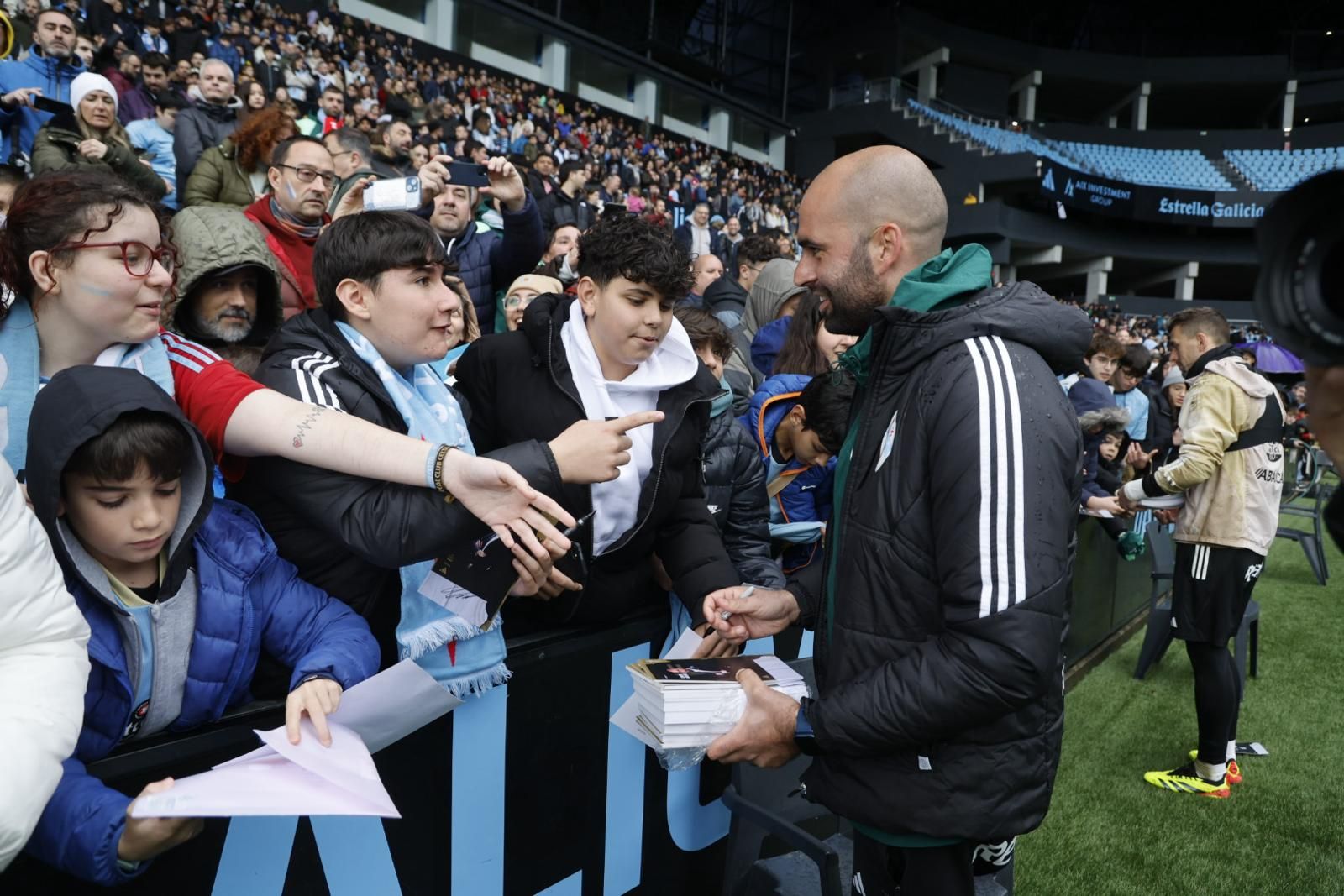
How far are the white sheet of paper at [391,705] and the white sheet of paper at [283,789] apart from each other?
0.09 meters

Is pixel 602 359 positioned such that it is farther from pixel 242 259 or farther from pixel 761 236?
pixel 761 236

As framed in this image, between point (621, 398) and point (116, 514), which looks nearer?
point (116, 514)

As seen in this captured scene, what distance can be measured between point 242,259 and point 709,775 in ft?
6.27

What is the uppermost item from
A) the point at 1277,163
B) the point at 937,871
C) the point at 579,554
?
the point at 1277,163

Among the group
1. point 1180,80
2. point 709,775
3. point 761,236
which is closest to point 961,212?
point 1180,80

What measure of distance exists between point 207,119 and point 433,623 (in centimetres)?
537

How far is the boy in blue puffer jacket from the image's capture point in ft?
4.10

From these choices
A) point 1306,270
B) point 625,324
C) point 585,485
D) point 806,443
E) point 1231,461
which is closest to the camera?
point 1306,270

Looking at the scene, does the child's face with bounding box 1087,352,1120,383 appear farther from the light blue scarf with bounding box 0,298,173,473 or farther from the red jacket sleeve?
the light blue scarf with bounding box 0,298,173,473

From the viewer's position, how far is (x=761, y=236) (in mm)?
6824

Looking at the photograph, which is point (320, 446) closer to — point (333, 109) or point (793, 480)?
point (793, 480)

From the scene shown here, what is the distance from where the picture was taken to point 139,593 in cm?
148

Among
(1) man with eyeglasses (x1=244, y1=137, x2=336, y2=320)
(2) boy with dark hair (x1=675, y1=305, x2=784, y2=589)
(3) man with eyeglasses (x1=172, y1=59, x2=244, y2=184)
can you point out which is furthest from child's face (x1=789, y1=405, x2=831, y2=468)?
(3) man with eyeglasses (x1=172, y1=59, x2=244, y2=184)

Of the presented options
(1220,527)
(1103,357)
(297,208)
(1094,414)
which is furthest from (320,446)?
(1103,357)
